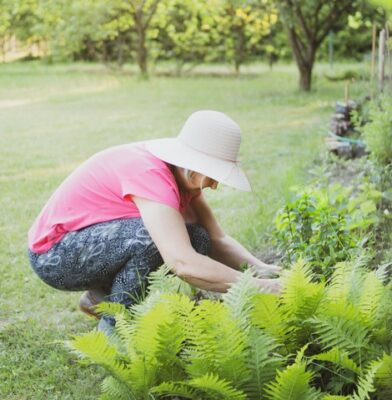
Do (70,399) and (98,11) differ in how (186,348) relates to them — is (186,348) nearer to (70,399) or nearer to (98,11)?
(70,399)

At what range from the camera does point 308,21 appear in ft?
49.6

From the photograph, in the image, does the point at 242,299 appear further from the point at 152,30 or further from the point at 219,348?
the point at 152,30

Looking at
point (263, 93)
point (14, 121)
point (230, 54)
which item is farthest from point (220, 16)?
point (14, 121)

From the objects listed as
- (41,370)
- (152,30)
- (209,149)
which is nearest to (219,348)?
(209,149)

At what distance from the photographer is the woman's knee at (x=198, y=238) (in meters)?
3.53

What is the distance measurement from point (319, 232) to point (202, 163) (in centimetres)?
82

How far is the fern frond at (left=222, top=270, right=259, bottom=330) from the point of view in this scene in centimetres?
259

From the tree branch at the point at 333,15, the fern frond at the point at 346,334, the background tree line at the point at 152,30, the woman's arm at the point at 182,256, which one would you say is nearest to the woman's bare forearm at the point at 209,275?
the woman's arm at the point at 182,256

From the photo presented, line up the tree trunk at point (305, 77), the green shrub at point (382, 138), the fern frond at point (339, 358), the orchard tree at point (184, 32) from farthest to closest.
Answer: the orchard tree at point (184, 32) → the tree trunk at point (305, 77) → the green shrub at point (382, 138) → the fern frond at point (339, 358)

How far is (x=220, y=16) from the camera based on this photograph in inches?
840

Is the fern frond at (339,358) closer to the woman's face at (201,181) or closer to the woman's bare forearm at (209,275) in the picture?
the woman's bare forearm at (209,275)

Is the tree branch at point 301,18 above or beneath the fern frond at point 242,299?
above

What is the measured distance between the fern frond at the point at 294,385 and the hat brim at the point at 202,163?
98 centimetres

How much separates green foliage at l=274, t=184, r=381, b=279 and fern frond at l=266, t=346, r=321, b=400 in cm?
108
